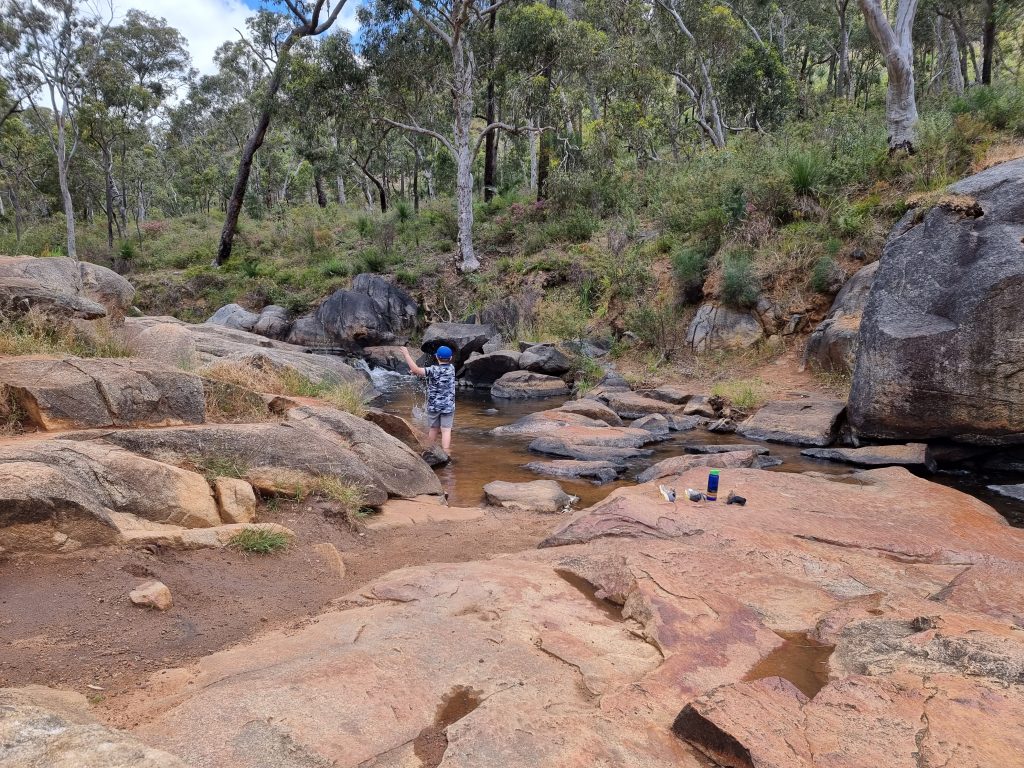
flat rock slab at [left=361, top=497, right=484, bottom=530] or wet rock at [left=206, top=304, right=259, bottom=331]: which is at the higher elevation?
wet rock at [left=206, top=304, right=259, bottom=331]

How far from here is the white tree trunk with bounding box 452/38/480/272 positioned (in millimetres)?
20188

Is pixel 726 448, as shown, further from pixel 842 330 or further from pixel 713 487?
pixel 842 330

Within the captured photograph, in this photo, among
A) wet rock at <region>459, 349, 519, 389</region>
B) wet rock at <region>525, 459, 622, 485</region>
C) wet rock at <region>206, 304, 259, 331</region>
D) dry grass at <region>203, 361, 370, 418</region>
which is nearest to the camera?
dry grass at <region>203, 361, 370, 418</region>

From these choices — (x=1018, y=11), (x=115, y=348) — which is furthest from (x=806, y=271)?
(x=1018, y=11)

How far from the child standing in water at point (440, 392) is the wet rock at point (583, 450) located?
132cm

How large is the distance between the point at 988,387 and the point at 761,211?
866 centimetres

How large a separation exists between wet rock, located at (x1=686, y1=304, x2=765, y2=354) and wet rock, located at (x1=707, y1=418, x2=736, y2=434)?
3.61 metres

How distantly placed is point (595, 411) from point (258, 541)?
7.41 meters

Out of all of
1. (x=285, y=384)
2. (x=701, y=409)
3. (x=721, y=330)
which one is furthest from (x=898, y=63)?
(x=285, y=384)

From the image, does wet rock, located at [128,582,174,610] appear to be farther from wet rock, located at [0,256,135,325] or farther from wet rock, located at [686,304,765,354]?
wet rock, located at [686,304,765,354]

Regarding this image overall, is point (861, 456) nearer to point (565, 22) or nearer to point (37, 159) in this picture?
point (565, 22)

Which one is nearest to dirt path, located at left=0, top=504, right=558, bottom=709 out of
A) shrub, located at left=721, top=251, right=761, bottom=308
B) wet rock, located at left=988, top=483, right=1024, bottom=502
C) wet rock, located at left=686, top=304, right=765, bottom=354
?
wet rock, located at left=988, top=483, right=1024, bottom=502

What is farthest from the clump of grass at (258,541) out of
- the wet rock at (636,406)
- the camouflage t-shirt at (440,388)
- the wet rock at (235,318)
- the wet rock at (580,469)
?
the wet rock at (235,318)

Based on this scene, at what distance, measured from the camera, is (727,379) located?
1224 centimetres
